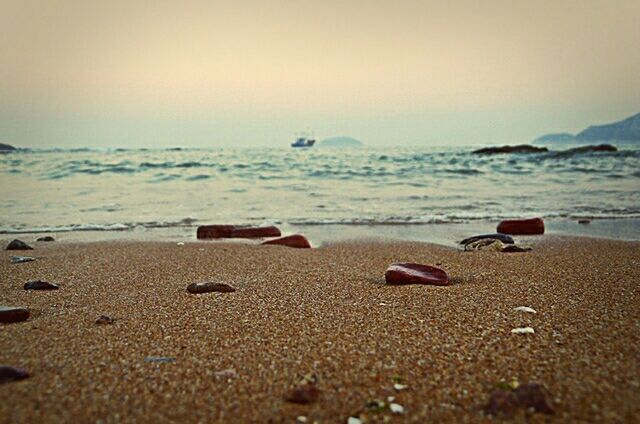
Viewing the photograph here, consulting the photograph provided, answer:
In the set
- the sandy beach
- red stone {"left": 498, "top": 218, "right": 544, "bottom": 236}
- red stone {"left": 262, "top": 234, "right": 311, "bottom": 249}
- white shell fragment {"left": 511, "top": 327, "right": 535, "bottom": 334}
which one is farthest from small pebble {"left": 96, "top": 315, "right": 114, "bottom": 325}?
red stone {"left": 498, "top": 218, "right": 544, "bottom": 236}

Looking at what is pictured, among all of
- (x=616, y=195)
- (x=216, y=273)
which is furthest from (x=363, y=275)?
(x=616, y=195)

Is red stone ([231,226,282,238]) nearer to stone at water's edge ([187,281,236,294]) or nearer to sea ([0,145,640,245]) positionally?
sea ([0,145,640,245])

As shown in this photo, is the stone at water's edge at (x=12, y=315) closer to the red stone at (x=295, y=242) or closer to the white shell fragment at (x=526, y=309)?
the white shell fragment at (x=526, y=309)

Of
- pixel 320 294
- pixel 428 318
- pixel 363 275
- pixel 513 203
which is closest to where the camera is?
pixel 428 318

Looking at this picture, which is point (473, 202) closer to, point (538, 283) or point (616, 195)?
point (616, 195)

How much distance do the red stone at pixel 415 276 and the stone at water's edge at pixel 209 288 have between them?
4.06ft

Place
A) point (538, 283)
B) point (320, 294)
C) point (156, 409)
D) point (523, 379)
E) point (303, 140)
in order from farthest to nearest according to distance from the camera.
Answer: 1. point (303, 140)
2. point (538, 283)
3. point (320, 294)
4. point (523, 379)
5. point (156, 409)

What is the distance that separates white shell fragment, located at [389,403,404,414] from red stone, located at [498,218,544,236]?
5867mm

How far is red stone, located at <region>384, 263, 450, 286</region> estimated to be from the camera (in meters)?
3.96

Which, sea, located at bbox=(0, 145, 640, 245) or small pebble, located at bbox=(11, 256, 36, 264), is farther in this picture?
sea, located at bbox=(0, 145, 640, 245)

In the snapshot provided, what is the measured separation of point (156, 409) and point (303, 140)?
261 ft

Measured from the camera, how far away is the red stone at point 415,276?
3.96 m

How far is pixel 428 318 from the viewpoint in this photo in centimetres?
297

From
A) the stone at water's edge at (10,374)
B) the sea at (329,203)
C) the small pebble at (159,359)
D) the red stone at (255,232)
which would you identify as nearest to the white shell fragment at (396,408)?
the small pebble at (159,359)
